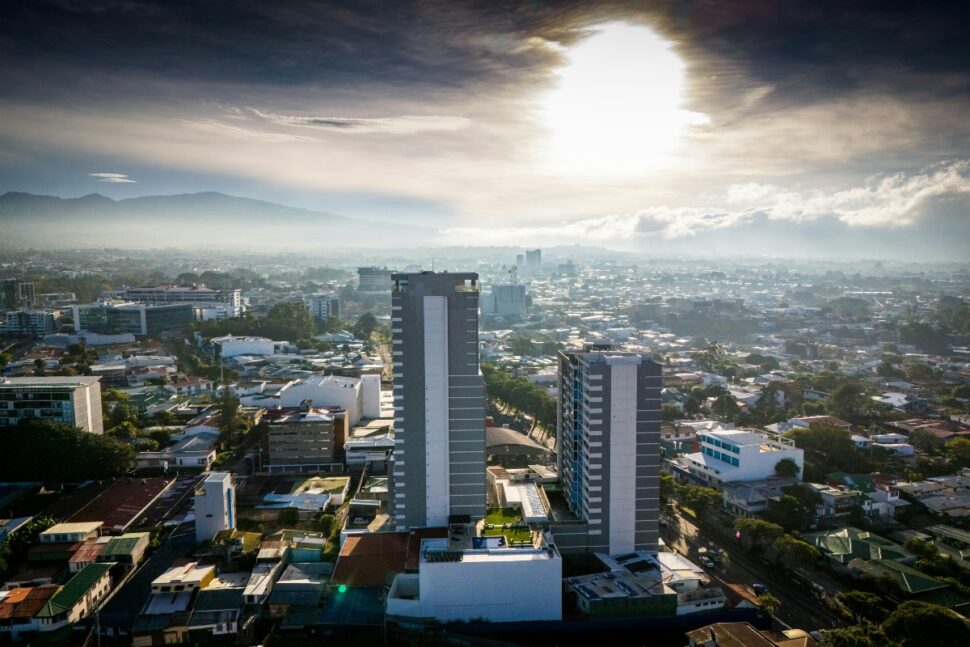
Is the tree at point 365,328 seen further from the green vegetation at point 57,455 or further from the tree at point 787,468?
the tree at point 787,468

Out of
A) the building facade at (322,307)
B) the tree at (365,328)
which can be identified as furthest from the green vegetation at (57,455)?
the building facade at (322,307)

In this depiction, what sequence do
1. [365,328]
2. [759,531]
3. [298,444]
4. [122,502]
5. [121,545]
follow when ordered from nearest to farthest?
[121,545], [759,531], [122,502], [298,444], [365,328]

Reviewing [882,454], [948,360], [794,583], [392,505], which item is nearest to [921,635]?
[794,583]

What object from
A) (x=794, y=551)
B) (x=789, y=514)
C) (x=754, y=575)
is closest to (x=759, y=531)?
(x=794, y=551)

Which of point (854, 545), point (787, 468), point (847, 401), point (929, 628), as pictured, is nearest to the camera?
point (929, 628)

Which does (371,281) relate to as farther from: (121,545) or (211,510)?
(121,545)

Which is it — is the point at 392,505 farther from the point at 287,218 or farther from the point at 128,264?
the point at 287,218

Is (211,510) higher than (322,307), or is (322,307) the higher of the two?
(322,307)

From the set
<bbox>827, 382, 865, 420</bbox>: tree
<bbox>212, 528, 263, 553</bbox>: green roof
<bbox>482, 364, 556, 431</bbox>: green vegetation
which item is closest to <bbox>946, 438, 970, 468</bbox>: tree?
<bbox>827, 382, 865, 420</bbox>: tree
